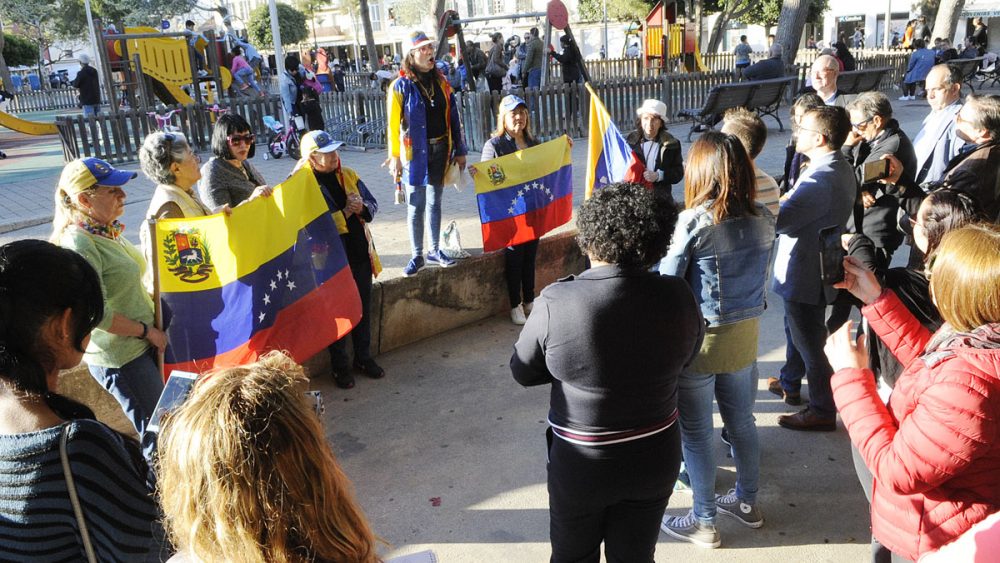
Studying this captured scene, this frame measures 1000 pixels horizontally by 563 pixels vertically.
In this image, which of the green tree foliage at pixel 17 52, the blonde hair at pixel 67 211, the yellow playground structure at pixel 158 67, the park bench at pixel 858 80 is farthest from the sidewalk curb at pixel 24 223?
the green tree foliage at pixel 17 52

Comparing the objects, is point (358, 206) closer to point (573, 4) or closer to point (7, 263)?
point (7, 263)

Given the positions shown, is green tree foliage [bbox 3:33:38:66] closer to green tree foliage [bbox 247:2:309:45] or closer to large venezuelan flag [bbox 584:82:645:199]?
green tree foliage [bbox 247:2:309:45]

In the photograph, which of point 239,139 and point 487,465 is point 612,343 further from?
point 239,139

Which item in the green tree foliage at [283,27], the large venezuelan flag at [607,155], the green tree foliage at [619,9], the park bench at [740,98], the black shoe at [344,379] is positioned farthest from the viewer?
the green tree foliage at [283,27]

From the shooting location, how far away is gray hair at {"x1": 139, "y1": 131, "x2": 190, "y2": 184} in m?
3.68

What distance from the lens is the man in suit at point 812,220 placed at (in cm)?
367

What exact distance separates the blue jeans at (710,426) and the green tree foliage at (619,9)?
3671 centimetres

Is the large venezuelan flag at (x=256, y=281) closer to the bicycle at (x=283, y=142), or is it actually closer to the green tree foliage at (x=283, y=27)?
the bicycle at (x=283, y=142)

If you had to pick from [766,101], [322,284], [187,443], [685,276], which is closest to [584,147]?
[766,101]

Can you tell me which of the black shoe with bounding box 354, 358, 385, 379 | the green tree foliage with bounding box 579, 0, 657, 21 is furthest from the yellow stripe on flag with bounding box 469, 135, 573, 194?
the green tree foliage with bounding box 579, 0, 657, 21

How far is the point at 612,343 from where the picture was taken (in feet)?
7.43

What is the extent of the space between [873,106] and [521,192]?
8.12 feet

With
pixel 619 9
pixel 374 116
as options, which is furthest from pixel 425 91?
pixel 619 9

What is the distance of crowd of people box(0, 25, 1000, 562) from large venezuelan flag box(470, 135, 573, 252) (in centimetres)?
166
